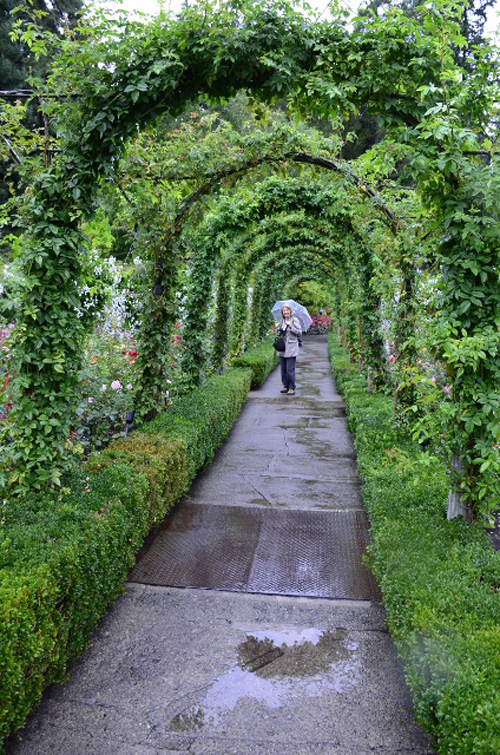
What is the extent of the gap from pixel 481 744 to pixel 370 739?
0.71m

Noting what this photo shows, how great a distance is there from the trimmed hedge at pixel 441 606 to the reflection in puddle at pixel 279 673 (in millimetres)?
350

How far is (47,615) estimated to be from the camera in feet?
7.69

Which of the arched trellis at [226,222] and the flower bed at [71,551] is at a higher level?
the arched trellis at [226,222]

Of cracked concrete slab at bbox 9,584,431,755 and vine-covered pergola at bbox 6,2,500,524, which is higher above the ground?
vine-covered pergola at bbox 6,2,500,524

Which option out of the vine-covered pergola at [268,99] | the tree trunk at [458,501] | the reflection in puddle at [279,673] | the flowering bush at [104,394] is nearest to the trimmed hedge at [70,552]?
the vine-covered pergola at [268,99]

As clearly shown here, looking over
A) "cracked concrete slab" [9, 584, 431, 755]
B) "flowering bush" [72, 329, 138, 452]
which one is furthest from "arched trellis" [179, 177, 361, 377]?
"cracked concrete slab" [9, 584, 431, 755]

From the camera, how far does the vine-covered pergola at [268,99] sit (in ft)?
9.89

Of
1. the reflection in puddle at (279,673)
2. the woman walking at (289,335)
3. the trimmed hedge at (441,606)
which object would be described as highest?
the woman walking at (289,335)

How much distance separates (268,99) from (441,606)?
314cm

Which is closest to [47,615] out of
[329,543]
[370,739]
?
[370,739]

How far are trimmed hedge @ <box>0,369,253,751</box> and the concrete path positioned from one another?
17 cm

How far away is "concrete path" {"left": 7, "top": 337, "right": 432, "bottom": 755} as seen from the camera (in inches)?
89.4

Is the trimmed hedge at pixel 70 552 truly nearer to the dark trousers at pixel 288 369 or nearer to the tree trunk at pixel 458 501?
the tree trunk at pixel 458 501

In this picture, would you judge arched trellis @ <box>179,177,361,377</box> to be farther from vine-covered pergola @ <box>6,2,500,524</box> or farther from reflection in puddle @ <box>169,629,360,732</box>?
→ reflection in puddle @ <box>169,629,360,732</box>
